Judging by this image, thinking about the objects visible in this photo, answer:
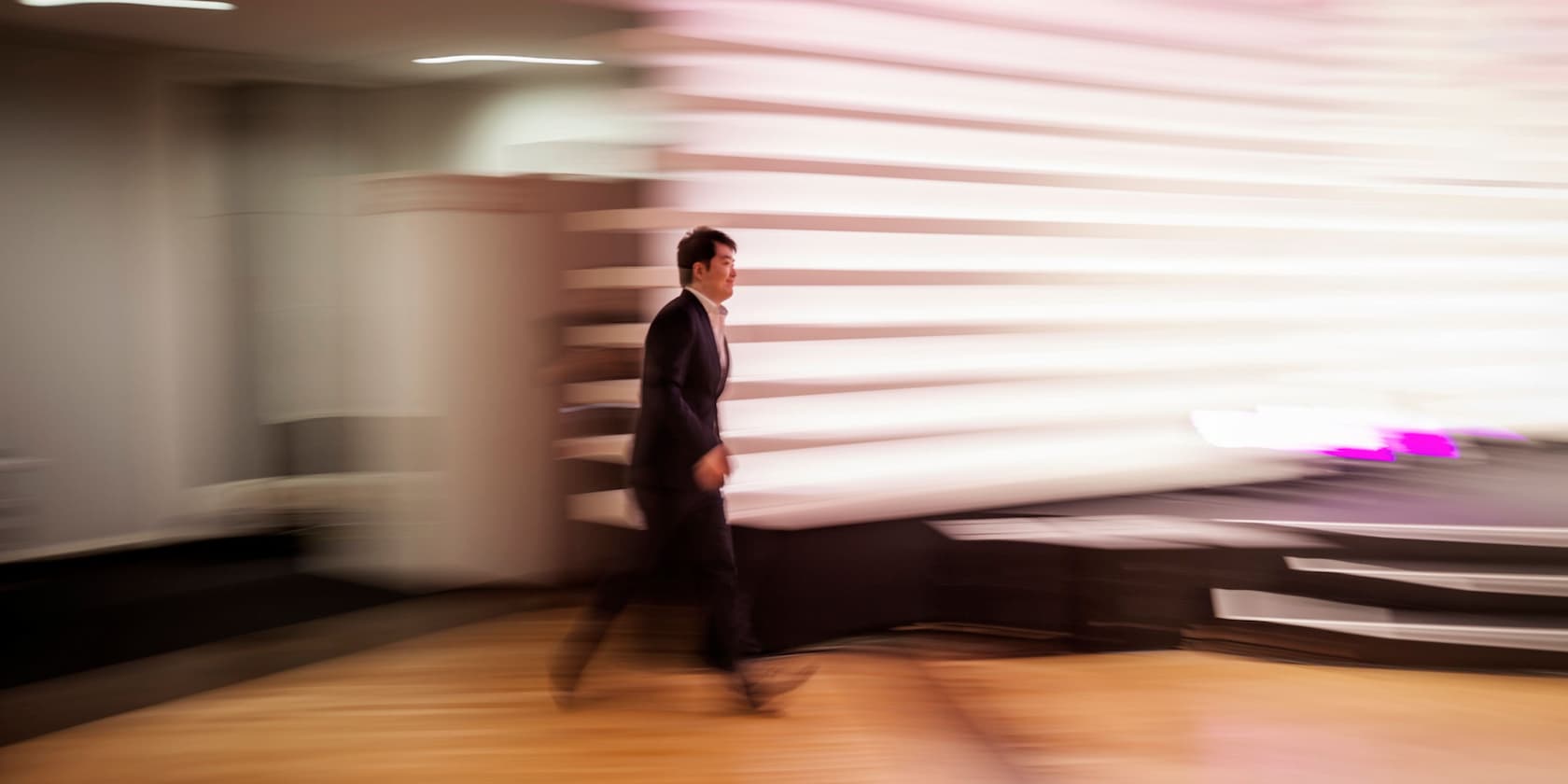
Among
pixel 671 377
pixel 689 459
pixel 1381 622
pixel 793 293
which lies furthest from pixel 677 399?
pixel 1381 622

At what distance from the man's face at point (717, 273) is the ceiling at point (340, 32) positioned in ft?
6.05

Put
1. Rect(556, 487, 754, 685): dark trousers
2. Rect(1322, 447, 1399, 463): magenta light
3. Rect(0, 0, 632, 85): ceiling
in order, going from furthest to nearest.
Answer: Rect(1322, 447, 1399, 463): magenta light
Rect(0, 0, 632, 85): ceiling
Rect(556, 487, 754, 685): dark trousers

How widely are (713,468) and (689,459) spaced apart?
4.0 inches

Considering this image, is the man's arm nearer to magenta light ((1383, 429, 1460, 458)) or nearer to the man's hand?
the man's hand

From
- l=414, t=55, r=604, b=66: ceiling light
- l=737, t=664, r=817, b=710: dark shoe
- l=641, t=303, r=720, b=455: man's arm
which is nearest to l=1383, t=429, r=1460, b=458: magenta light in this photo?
l=737, t=664, r=817, b=710: dark shoe

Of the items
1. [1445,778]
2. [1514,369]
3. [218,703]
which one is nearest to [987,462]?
[1445,778]

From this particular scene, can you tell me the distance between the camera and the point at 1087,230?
187 inches

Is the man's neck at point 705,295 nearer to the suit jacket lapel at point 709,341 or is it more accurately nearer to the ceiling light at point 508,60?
the suit jacket lapel at point 709,341

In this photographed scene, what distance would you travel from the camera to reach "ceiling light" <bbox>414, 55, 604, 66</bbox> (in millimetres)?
6043

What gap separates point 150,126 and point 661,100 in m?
3.03

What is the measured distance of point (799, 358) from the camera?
4078 mm

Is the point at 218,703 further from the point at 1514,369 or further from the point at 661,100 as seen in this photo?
the point at 1514,369

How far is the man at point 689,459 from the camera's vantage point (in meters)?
3.32

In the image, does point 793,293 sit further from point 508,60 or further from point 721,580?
point 508,60
